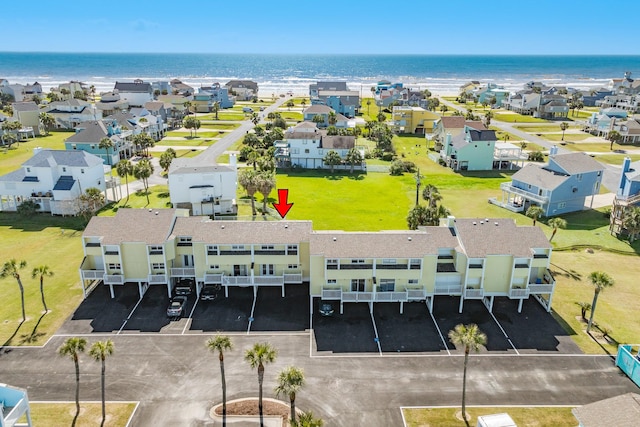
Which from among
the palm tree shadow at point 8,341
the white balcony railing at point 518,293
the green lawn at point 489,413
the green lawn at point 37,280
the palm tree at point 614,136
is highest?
the palm tree at point 614,136

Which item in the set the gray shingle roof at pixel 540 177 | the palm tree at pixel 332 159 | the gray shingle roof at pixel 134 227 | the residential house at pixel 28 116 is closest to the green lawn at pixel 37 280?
the gray shingle roof at pixel 134 227

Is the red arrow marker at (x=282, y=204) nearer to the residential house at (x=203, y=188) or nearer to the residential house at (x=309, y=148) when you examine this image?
the residential house at (x=203, y=188)

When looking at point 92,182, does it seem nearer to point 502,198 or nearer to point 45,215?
point 45,215

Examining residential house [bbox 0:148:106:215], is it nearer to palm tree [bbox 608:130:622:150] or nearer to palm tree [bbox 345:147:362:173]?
palm tree [bbox 345:147:362:173]

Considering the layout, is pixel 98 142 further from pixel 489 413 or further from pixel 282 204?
pixel 489 413

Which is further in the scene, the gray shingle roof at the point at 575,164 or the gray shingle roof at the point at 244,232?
the gray shingle roof at the point at 575,164

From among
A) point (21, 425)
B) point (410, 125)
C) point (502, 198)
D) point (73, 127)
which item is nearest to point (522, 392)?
point (21, 425)

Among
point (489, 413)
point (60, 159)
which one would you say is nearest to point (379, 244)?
point (489, 413)
